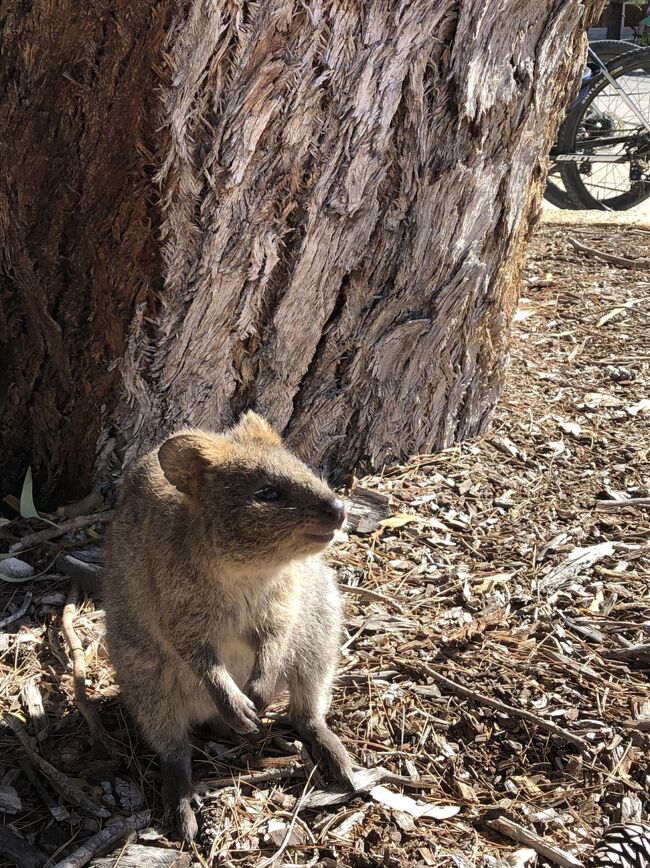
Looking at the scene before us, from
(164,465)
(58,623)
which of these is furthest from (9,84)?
(58,623)

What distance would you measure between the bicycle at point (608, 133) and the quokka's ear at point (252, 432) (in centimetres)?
937

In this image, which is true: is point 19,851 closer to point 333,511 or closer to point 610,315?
point 333,511

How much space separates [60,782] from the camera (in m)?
3.22

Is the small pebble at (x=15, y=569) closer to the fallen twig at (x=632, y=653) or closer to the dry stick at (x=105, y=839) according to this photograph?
the dry stick at (x=105, y=839)

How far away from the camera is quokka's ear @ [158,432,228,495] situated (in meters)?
3.27

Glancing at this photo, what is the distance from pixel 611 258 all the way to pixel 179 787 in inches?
218

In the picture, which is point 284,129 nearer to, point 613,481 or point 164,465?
point 164,465

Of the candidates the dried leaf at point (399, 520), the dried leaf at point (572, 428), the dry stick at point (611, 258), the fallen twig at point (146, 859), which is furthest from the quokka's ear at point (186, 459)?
the dry stick at point (611, 258)

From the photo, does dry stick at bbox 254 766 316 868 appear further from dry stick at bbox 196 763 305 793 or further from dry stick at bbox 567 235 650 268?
dry stick at bbox 567 235 650 268

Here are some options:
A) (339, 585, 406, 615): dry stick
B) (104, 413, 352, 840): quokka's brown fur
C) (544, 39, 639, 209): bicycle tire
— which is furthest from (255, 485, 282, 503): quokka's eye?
(544, 39, 639, 209): bicycle tire

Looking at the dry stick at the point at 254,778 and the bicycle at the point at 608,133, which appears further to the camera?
the bicycle at the point at 608,133

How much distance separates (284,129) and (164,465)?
147 cm

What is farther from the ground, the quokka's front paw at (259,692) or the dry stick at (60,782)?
the quokka's front paw at (259,692)

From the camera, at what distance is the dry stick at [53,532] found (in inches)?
A: 173
